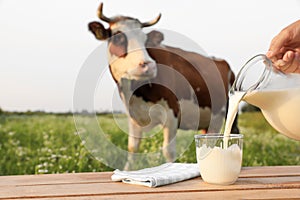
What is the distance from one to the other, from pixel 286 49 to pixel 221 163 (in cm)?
39

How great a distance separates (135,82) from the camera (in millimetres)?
2283

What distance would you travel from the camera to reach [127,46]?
93.1 inches

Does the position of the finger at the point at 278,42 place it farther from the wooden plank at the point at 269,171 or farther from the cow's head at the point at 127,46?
the cow's head at the point at 127,46

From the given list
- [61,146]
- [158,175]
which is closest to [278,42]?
[158,175]

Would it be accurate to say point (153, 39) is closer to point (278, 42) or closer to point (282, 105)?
point (278, 42)

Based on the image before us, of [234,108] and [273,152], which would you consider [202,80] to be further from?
[234,108]

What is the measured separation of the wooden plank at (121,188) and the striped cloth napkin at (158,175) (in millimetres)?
17

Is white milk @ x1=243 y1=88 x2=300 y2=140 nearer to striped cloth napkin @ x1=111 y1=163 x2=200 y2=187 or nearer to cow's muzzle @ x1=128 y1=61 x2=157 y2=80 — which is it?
striped cloth napkin @ x1=111 y1=163 x2=200 y2=187

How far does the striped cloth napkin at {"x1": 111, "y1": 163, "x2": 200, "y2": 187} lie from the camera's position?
3.51 ft

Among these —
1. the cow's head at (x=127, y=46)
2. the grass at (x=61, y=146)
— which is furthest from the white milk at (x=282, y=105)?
the grass at (x=61, y=146)

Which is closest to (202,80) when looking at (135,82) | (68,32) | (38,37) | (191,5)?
(135,82)

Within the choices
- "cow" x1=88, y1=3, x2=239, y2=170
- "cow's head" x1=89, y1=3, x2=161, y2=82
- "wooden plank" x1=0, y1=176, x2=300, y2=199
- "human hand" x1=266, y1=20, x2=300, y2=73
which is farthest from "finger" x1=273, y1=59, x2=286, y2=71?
"cow's head" x1=89, y1=3, x2=161, y2=82

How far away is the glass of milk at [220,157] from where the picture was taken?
1050 mm

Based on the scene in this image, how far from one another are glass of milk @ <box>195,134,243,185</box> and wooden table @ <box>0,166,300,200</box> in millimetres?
21
